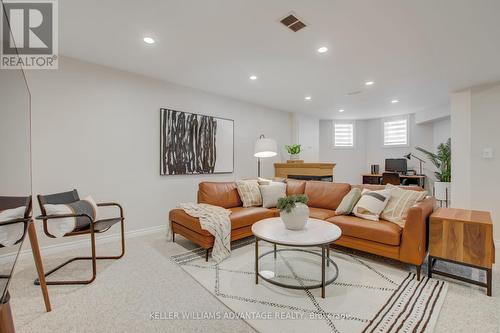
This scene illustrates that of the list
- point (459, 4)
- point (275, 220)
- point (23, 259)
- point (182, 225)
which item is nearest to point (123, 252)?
point (182, 225)

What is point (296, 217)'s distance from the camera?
85.0 inches

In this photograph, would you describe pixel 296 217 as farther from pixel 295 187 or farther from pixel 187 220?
pixel 295 187

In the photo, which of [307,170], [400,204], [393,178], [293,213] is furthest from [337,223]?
[393,178]

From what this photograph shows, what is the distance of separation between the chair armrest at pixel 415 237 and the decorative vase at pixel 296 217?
992mm

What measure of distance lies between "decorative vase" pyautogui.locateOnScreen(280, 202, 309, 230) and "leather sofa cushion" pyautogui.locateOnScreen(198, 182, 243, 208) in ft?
4.47

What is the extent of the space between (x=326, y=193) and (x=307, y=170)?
1662 millimetres

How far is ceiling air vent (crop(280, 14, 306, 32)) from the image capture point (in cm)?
205

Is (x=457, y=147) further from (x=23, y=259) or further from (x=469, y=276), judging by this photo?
(x=23, y=259)

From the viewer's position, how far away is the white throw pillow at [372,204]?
264 centimetres

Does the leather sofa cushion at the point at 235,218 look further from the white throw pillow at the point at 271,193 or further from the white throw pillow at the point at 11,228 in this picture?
the white throw pillow at the point at 11,228

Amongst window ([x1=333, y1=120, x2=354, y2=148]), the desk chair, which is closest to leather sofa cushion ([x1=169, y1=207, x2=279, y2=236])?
the desk chair

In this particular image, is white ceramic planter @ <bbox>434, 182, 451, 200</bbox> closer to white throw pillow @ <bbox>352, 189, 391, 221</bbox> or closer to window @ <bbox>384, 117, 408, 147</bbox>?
window @ <bbox>384, 117, 408, 147</bbox>

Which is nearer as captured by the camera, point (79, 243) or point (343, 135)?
point (79, 243)

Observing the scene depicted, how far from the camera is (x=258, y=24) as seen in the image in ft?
7.02
